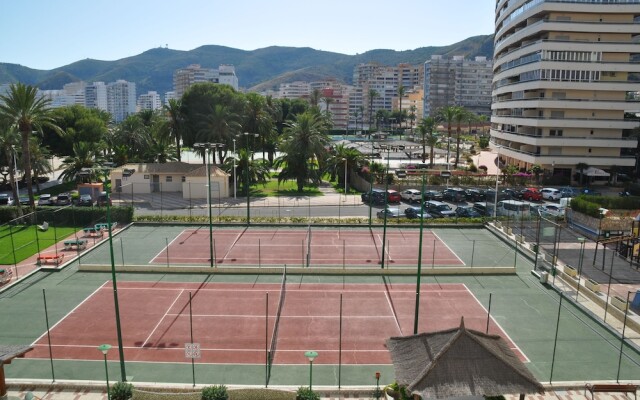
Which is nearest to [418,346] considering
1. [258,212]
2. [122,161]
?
[258,212]

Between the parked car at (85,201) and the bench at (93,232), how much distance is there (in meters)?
9.02

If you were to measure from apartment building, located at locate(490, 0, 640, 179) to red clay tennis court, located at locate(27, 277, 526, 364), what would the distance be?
1682 inches

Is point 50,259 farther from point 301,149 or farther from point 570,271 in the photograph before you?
point 570,271

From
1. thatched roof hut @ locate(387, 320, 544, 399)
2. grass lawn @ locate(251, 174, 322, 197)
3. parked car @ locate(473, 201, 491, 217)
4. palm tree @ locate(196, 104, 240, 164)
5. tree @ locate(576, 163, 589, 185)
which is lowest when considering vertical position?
grass lawn @ locate(251, 174, 322, 197)

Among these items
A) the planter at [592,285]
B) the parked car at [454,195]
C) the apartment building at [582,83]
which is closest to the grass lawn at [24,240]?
the planter at [592,285]

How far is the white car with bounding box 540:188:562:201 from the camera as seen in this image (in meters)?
52.9

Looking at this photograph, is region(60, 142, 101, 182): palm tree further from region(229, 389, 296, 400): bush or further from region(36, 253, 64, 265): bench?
region(229, 389, 296, 400): bush

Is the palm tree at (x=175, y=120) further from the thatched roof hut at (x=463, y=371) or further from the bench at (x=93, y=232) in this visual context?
the thatched roof hut at (x=463, y=371)

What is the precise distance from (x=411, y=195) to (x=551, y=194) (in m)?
15.2

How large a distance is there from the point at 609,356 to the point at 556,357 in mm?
2208

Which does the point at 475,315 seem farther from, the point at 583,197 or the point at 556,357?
the point at 583,197

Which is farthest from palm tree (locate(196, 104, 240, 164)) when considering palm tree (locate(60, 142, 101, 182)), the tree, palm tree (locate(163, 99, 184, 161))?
the tree

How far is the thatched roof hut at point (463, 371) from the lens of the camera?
14.0 m

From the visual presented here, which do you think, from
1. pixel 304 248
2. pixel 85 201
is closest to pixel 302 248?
pixel 304 248
